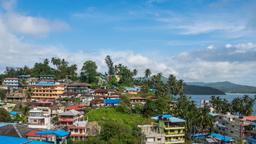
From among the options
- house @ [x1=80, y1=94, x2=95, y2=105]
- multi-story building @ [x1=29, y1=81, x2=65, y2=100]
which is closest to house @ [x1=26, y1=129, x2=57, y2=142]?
house @ [x1=80, y1=94, x2=95, y2=105]

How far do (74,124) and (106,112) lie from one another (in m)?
15.2

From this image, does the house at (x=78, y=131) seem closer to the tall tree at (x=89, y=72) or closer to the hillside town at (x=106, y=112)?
the hillside town at (x=106, y=112)

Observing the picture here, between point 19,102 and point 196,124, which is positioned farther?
point 19,102

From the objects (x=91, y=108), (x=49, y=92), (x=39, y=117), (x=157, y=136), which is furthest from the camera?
(x=49, y=92)

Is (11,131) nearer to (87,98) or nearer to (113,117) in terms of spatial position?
(113,117)

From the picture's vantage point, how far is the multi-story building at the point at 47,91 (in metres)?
92.5

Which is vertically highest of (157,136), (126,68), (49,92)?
(126,68)

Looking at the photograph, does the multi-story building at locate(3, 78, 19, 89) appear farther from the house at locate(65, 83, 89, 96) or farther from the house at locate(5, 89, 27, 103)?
the house at locate(65, 83, 89, 96)

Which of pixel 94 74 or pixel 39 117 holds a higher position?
pixel 94 74

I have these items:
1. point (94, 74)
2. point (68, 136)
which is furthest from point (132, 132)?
point (94, 74)

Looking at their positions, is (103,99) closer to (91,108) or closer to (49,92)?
(91,108)

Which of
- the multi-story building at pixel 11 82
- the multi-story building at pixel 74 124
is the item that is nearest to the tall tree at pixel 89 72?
the multi-story building at pixel 11 82

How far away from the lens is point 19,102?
275ft

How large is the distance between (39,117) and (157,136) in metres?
21.2
